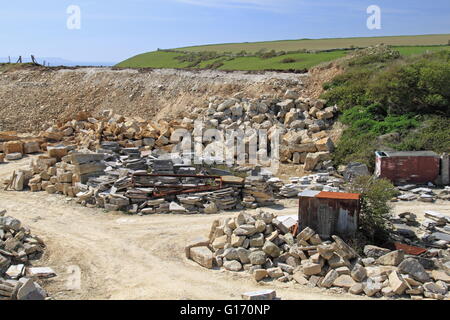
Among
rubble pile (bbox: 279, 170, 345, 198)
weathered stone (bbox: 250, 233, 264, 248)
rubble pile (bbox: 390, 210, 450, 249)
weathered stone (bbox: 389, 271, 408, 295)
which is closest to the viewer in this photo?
weathered stone (bbox: 389, 271, 408, 295)

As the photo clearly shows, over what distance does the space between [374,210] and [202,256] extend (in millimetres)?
4156

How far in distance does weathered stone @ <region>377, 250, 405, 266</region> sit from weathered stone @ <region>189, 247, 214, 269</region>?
11.5ft

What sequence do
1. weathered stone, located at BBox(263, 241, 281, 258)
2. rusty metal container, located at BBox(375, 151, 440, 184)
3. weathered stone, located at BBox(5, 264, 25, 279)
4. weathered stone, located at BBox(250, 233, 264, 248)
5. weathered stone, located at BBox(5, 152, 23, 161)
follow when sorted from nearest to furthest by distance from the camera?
1. weathered stone, located at BBox(5, 264, 25, 279)
2. weathered stone, located at BBox(263, 241, 281, 258)
3. weathered stone, located at BBox(250, 233, 264, 248)
4. rusty metal container, located at BBox(375, 151, 440, 184)
5. weathered stone, located at BBox(5, 152, 23, 161)

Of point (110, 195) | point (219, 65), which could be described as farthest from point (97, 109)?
point (110, 195)

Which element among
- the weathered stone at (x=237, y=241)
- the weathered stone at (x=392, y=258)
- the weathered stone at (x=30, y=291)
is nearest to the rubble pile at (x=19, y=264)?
the weathered stone at (x=30, y=291)

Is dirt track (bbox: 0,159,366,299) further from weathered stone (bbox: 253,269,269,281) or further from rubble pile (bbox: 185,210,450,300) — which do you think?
rubble pile (bbox: 185,210,450,300)

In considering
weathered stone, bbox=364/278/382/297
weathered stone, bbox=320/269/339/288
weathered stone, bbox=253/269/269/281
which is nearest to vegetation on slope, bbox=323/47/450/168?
weathered stone, bbox=320/269/339/288

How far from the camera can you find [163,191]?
47.8 ft

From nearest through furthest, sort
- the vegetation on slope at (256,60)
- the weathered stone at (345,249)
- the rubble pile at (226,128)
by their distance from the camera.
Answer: the weathered stone at (345,249) < the rubble pile at (226,128) < the vegetation on slope at (256,60)

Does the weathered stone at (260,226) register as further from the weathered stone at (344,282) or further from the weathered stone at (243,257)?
the weathered stone at (344,282)

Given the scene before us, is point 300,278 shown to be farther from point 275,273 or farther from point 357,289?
point 357,289

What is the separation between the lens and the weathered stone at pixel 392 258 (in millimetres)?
9484

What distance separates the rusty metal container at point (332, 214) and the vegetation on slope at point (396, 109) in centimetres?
784

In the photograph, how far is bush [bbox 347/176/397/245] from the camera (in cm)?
1080
